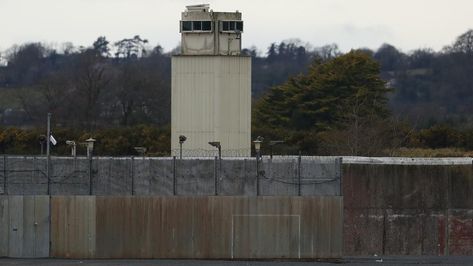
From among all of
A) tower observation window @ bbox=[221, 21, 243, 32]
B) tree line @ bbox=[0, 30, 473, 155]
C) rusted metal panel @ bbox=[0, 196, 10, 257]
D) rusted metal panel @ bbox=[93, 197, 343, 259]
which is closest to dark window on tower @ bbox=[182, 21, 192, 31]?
tower observation window @ bbox=[221, 21, 243, 32]

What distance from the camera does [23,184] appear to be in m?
39.7

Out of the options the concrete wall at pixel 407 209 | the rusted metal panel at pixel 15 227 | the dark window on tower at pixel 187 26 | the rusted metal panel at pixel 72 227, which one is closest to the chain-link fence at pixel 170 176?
the rusted metal panel at pixel 15 227

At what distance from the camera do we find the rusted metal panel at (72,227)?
3928 centimetres

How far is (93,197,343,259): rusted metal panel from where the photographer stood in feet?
129

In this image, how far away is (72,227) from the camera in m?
39.3

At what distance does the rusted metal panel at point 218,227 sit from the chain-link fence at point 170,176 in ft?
1.23

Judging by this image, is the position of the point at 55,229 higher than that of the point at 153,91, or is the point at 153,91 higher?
the point at 153,91

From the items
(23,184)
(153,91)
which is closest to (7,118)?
(153,91)

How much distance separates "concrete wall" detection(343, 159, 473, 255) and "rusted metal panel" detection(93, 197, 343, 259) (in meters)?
0.70

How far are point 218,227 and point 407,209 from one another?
20.7ft

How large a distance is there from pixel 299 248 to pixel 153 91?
→ 47999mm

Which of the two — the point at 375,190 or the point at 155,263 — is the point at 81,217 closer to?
the point at 155,263

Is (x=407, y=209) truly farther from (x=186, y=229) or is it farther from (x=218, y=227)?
(x=186, y=229)

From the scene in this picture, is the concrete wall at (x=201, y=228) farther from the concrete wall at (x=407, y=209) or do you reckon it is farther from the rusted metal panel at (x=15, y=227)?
the rusted metal panel at (x=15, y=227)
